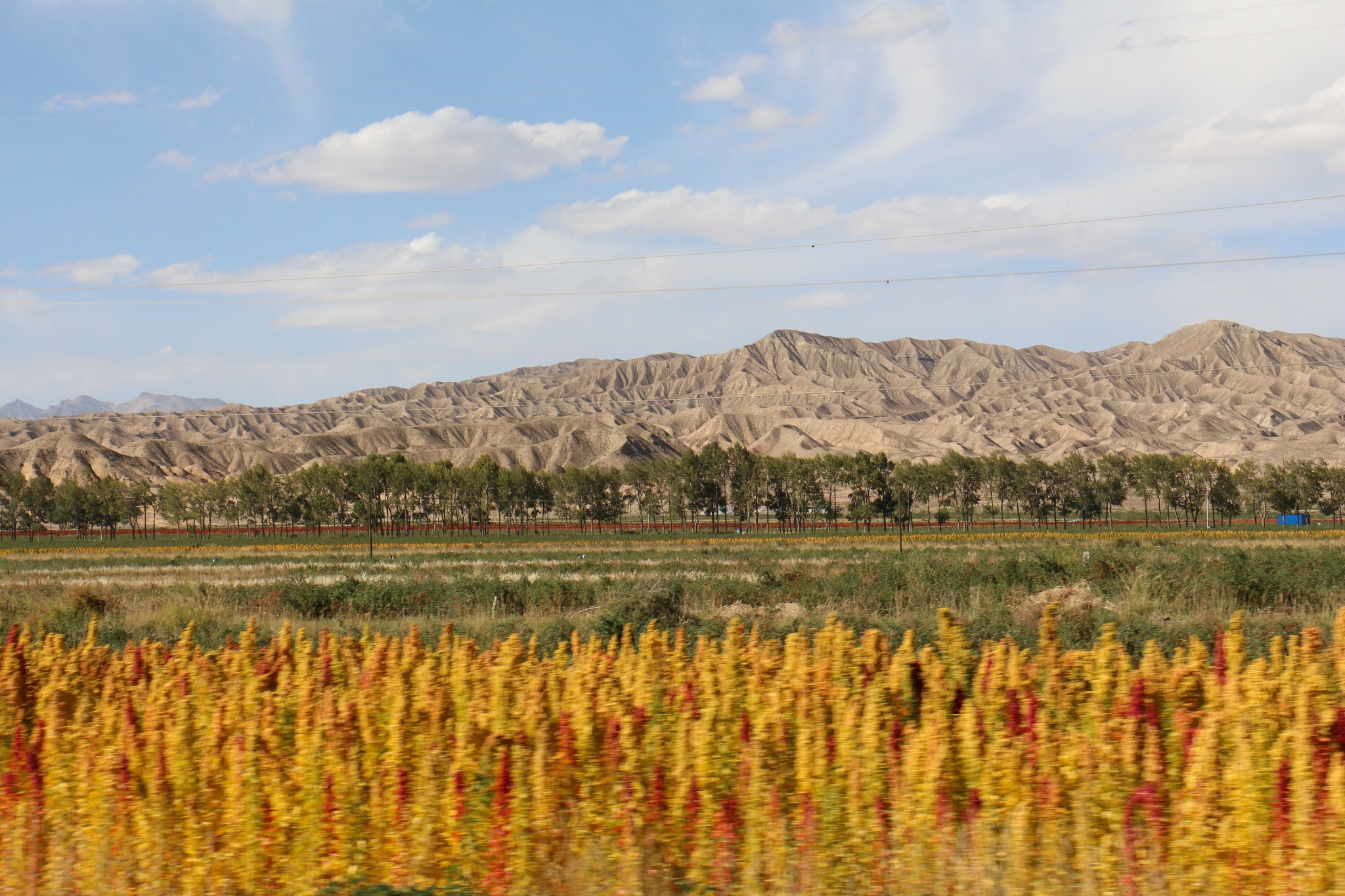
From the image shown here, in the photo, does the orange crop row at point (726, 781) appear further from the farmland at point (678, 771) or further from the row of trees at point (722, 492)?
the row of trees at point (722, 492)

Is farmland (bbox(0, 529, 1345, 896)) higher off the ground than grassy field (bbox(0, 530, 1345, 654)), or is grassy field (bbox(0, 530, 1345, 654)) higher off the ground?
farmland (bbox(0, 529, 1345, 896))

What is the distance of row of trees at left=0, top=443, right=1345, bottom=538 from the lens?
335 ft

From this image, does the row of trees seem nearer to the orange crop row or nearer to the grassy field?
the grassy field

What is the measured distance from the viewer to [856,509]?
95.8m

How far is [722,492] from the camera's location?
11131 cm

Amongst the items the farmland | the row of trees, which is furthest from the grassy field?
the row of trees

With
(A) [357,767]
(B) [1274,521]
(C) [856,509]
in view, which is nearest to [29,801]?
(A) [357,767]

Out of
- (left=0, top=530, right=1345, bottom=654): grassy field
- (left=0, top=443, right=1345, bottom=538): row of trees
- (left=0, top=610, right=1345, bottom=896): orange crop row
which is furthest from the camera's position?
(left=0, top=443, right=1345, bottom=538): row of trees

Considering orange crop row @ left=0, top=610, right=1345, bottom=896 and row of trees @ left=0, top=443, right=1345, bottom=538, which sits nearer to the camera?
orange crop row @ left=0, top=610, right=1345, bottom=896

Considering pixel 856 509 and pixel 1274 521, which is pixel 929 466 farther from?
pixel 1274 521

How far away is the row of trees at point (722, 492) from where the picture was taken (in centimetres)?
10219

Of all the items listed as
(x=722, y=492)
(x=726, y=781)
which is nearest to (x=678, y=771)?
(x=726, y=781)

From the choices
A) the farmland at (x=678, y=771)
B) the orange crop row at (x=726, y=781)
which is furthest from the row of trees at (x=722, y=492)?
the orange crop row at (x=726, y=781)

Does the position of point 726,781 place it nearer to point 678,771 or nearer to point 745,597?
point 678,771
